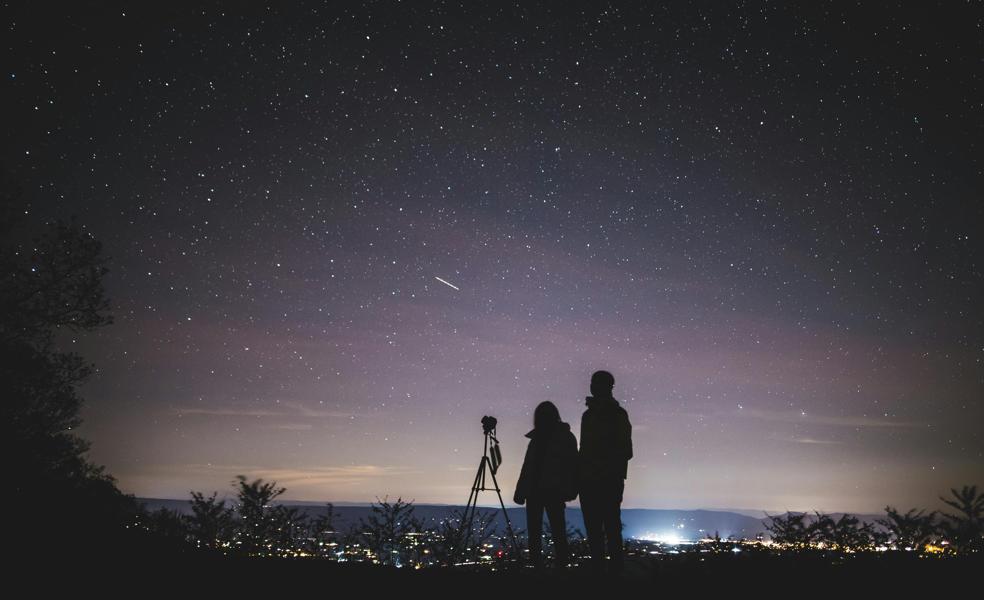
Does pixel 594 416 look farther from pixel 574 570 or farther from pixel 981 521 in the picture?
pixel 981 521

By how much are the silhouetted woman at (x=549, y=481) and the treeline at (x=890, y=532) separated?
426 cm

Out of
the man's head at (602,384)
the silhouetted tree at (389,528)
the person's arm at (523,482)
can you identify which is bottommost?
the silhouetted tree at (389,528)

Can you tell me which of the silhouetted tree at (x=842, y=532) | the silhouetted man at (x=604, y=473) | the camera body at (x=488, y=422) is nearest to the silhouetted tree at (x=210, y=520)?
the camera body at (x=488, y=422)

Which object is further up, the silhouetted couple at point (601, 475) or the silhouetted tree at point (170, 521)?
the silhouetted couple at point (601, 475)

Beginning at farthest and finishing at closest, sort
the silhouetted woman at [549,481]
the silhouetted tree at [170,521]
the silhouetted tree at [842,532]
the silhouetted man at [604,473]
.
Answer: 1. the silhouetted tree at [842,532]
2. the silhouetted tree at [170,521]
3. the silhouetted woman at [549,481]
4. the silhouetted man at [604,473]

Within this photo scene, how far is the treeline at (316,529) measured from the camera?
1041 centimetres

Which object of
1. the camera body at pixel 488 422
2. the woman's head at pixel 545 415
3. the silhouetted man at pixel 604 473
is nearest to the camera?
the silhouetted man at pixel 604 473

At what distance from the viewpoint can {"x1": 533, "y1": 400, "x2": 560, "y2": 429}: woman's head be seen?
21.9 feet

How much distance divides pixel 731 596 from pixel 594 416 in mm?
2060

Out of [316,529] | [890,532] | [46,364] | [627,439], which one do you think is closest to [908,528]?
[890,532]

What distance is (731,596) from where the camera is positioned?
401 centimetres

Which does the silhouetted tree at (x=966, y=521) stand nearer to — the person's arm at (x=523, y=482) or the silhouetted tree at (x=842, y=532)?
the silhouetted tree at (x=842, y=532)

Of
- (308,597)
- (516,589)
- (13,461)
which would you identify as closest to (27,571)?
(308,597)

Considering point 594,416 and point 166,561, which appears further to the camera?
point 594,416
